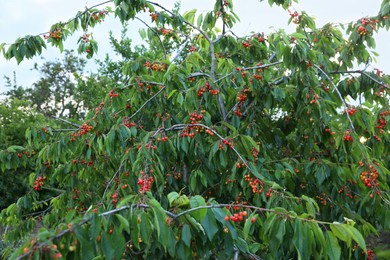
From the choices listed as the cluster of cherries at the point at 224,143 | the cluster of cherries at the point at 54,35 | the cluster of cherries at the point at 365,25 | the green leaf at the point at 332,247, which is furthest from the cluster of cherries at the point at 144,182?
the cluster of cherries at the point at 365,25

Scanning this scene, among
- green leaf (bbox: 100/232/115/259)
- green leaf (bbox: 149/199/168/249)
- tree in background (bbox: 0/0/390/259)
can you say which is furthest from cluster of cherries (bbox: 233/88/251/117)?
green leaf (bbox: 100/232/115/259)

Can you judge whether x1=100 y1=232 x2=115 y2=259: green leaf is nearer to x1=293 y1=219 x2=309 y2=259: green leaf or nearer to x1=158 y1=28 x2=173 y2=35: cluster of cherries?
x1=293 y1=219 x2=309 y2=259: green leaf

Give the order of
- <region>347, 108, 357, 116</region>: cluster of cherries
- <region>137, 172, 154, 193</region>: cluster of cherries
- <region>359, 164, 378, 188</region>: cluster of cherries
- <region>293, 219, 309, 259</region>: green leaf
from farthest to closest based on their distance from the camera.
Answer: <region>347, 108, 357, 116</region>: cluster of cherries
<region>359, 164, 378, 188</region>: cluster of cherries
<region>137, 172, 154, 193</region>: cluster of cherries
<region>293, 219, 309, 259</region>: green leaf

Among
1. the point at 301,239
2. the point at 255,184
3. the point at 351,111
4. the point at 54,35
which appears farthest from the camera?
the point at 54,35

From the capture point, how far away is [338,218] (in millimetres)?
3111

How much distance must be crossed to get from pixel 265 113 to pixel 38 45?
1802mm

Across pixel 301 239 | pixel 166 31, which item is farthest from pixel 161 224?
pixel 166 31

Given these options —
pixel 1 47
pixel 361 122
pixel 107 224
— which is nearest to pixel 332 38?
pixel 361 122

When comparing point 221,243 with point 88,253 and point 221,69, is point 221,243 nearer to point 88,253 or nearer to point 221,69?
point 88,253

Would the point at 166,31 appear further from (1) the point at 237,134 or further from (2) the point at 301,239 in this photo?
(2) the point at 301,239

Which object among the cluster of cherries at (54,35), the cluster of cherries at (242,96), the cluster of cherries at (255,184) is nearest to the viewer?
the cluster of cherries at (255,184)

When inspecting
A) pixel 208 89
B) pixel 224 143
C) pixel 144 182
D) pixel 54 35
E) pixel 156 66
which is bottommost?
pixel 144 182

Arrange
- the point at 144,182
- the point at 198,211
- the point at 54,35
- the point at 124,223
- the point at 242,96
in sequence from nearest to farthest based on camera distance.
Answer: the point at 124,223 → the point at 198,211 → the point at 144,182 → the point at 242,96 → the point at 54,35

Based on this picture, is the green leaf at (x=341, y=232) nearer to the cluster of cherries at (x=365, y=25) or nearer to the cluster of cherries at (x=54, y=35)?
the cluster of cherries at (x=365, y=25)
